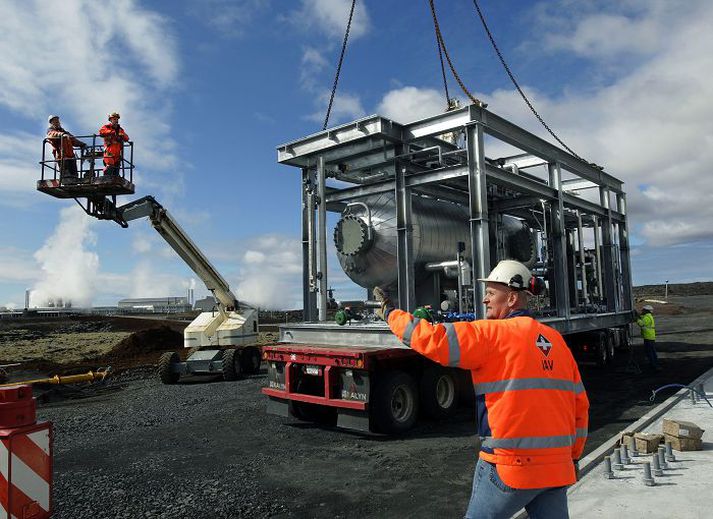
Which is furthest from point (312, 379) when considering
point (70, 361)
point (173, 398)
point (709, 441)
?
point (70, 361)

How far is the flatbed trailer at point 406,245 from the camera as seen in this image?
771cm

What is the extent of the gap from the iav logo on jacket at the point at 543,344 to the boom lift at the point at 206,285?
10.7 metres

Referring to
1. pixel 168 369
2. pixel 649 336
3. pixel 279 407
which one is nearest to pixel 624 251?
pixel 649 336

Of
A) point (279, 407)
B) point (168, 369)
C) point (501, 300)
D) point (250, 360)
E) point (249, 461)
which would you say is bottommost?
point (249, 461)

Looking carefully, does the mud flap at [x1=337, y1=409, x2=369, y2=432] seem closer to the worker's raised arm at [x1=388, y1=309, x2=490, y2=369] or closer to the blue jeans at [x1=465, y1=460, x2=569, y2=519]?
the blue jeans at [x1=465, y1=460, x2=569, y2=519]

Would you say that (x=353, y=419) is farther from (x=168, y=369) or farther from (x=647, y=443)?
(x=168, y=369)

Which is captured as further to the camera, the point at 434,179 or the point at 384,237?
the point at 384,237

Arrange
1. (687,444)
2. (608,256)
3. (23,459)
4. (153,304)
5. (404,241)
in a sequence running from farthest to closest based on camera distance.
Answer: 1. (153,304)
2. (608,256)
3. (404,241)
4. (687,444)
5. (23,459)

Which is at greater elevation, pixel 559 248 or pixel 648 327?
pixel 559 248

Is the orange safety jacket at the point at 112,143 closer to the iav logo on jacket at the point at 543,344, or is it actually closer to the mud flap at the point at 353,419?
the mud flap at the point at 353,419

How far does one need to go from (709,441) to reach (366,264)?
573 centimetres

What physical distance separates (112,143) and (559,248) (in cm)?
956

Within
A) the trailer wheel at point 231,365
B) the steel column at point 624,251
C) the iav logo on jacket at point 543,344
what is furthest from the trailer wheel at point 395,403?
the steel column at point 624,251

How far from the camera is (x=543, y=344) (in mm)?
2699
